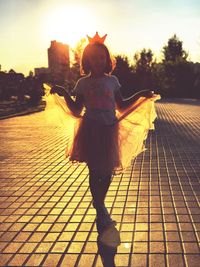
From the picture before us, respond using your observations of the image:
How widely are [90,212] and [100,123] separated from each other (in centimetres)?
136

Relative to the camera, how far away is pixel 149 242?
4.02 m

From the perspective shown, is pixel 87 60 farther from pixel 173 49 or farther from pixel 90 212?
pixel 173 49

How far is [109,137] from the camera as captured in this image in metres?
4.26

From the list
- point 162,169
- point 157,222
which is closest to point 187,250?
point 157,222

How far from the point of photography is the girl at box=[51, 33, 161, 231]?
4234 millimetres

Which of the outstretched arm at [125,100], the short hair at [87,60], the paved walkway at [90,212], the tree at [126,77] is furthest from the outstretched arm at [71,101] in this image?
the tree at [126,77]

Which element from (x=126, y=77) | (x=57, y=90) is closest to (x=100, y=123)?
(x=57, y=90)

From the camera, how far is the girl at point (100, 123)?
423cm

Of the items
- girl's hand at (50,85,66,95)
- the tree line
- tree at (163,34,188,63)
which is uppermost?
girl's hand at (50,85,66,95)

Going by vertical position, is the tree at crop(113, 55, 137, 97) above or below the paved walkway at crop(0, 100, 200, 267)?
below

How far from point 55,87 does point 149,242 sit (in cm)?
188

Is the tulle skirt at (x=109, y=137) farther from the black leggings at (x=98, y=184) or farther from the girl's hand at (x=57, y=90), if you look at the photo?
the girl's hand at (x=57, y=90)

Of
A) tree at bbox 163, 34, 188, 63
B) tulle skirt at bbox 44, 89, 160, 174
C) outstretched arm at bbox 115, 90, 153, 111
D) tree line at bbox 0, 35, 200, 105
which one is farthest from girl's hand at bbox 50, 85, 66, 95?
tree at bbox 163, 34, 188, 63

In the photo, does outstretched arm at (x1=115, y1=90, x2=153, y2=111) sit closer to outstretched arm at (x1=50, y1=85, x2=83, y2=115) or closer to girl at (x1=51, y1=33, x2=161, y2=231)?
girl at (x1=51, y1=33, x2=161, y2=231)
